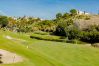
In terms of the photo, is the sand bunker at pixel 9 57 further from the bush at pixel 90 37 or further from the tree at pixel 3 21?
the tree at pixel 3 21

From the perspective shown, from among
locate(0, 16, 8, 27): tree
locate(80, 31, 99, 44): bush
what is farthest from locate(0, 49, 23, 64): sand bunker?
locate(0, 16, 8, 27): tree

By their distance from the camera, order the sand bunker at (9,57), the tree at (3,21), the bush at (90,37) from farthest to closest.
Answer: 1. the tree at (3,21)
2. the bush at (90,37)
3. the sand bunker at (9,57)

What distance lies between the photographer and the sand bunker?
35672mm

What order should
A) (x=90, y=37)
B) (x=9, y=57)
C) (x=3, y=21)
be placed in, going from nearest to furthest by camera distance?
(x=9, y=57), (x=90, y=37), (x=3, y=21)

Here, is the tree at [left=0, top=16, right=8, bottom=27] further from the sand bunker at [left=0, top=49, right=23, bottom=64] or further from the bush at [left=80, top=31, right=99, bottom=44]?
the sand bunker at [left=0, top=49, right=23, bottom=64]

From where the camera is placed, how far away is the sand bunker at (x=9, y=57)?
35.7 m

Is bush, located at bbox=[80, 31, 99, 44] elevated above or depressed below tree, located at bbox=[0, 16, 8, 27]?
below

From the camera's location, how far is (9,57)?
37062mm

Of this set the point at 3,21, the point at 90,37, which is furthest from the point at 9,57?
the point at 3,21

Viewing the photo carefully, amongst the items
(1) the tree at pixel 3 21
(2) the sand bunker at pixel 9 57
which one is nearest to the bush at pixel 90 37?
(2) the sand bunker at pixel 9 57

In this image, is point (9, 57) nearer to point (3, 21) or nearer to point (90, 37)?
point (90, 37)

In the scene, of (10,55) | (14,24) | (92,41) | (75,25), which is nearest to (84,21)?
(75,25)

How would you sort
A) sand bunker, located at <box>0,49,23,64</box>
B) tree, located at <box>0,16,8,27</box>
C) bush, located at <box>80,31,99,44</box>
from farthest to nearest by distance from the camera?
1. tree, located at <box>0,16,8,27</box>
2. bush, located at <box>80,31,99,44</box>
3. sand bunker, located at <box>0,49,23,64</box>

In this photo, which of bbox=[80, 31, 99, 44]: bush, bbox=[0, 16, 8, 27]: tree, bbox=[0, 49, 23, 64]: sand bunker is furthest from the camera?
bbox=[0, 16, 8, 27]: tree
